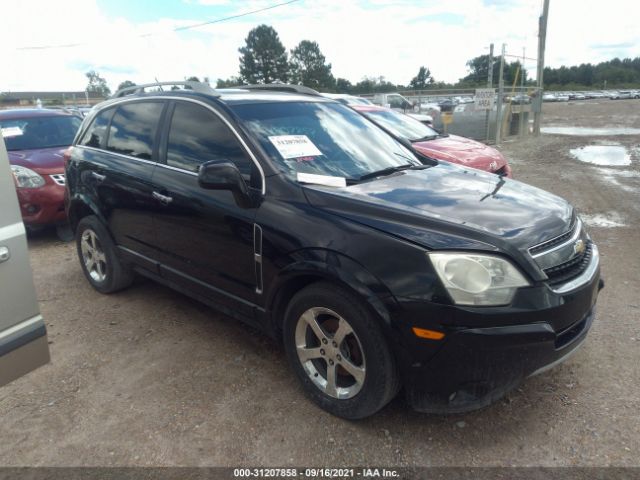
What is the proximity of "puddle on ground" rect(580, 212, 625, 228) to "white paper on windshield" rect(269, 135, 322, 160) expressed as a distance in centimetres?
475

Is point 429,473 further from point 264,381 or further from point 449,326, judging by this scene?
point 264,381

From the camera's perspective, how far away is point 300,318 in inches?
110

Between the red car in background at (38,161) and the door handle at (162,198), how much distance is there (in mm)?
3336

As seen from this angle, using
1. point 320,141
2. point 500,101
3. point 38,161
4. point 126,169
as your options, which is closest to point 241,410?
point 320,141

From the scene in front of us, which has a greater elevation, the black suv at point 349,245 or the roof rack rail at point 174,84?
the roof rack rail at point 174,84

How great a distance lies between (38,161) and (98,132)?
2439 mm

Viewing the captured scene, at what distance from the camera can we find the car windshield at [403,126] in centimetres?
798

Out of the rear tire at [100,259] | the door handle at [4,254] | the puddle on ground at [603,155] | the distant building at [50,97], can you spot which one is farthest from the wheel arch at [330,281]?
the distant building at [50,97]

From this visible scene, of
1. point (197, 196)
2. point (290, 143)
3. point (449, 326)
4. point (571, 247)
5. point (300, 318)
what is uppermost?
point (290, 143)

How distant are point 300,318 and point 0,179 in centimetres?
161

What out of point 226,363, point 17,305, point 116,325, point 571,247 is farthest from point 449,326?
point 116,325

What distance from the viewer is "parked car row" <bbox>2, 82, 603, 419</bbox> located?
230cm

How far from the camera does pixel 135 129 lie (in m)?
4.04

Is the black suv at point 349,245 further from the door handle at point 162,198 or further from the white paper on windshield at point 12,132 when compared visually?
the white paper on windshield at point 12,132
